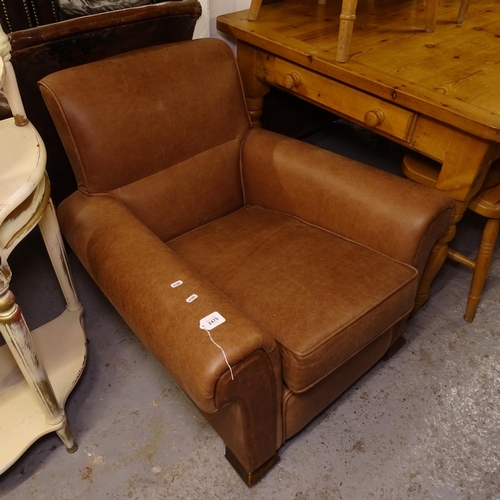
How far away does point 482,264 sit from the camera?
1537 mm

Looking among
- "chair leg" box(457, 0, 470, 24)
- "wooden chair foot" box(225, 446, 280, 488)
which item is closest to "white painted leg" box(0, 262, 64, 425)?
"wooden chair foot" box(225, 446, 280, 488)

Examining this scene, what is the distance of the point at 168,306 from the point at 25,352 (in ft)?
1.14

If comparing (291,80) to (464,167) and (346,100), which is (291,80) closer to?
(346,100)

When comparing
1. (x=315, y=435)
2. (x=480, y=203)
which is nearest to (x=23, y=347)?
(x=315, y=435)

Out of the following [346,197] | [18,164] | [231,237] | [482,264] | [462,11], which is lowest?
[482,264]

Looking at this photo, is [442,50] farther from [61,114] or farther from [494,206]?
[61,114]

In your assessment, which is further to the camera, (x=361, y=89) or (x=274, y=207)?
(x=274, y=207)

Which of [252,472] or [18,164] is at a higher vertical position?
[18,164]

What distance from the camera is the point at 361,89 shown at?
1364 millimetres

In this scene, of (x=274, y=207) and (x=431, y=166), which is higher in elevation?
(x=431, y=166)

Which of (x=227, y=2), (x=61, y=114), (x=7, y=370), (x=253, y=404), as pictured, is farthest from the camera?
(x=227, y=2)

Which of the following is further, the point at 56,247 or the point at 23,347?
the point at 56,247

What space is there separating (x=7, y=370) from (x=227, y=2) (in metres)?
1.41

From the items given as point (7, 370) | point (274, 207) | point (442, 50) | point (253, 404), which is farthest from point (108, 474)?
point (442, 50)
